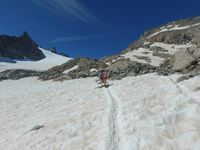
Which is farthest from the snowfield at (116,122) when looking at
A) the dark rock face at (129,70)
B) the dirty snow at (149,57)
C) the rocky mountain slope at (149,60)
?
the dirty snow at (149,57)

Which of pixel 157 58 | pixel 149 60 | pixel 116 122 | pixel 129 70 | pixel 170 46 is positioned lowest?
pixel 116 122

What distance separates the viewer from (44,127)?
18422 millimetres

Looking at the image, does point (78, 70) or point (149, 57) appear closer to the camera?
point (78, 70)

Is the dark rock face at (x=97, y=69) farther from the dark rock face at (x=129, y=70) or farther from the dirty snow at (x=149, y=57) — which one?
the dirty snow at (x=149, y=57)

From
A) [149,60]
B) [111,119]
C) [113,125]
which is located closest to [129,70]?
[149,60]

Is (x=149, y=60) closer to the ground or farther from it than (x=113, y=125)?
farther from it

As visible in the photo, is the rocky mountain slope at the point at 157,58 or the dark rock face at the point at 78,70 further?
the dark rock face at the point at 78,70

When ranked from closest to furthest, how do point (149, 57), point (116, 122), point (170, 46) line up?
point (116, 122), point (149, 57), point (170, 46)

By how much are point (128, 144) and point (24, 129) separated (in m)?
8.18

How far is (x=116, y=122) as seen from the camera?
1662 centimetres

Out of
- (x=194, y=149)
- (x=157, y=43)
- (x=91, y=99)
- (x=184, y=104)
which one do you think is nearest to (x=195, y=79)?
(x=184, y=104)

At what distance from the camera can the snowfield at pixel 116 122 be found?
13586mm

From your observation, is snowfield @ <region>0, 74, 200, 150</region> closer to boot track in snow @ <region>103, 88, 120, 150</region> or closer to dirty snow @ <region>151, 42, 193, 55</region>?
boot track in snow @ <region>103, 88, 120, 150</region>

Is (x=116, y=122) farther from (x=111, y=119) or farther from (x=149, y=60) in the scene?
(x=149, y=60)
